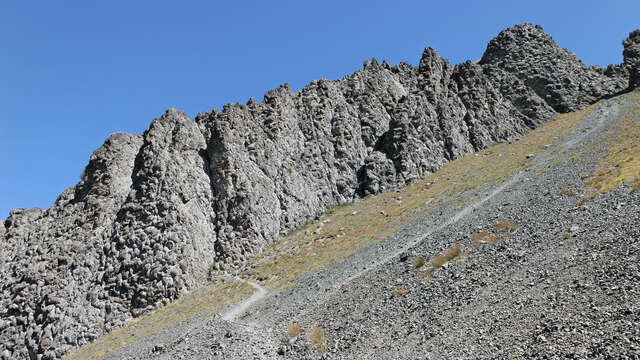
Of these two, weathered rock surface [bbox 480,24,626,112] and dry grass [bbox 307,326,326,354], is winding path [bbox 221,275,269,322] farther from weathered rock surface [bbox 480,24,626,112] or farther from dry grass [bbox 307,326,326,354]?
weathered rock surface [bbox 480,24,626,112]

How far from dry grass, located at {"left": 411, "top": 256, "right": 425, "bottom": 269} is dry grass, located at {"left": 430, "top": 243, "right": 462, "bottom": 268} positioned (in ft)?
2.58

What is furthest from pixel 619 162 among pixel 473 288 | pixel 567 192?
pixel 473 288

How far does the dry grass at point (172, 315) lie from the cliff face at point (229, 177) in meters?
2.17

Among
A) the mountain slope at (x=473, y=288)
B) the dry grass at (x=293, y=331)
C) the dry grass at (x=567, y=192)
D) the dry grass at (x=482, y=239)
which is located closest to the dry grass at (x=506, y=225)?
the mountain slope at (x=473, y=288)

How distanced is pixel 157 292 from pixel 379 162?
4143cm

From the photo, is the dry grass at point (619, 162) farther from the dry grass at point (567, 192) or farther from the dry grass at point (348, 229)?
the dry grass at point (348, 229)

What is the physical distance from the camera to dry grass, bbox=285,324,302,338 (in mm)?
22938

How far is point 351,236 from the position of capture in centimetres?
4644

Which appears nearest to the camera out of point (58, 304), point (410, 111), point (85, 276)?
point (58, 304)

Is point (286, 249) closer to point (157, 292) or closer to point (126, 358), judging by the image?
point (157, 292)

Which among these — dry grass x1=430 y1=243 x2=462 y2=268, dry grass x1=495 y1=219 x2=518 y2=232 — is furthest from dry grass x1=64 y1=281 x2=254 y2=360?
dry grass x1=495 y1=219 x2=518 y2=232

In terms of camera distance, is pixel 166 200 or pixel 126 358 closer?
pixel 126 358

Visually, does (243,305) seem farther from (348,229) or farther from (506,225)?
(506,225)

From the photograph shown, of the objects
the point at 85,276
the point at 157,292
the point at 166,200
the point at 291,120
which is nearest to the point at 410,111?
the point at 291,120
